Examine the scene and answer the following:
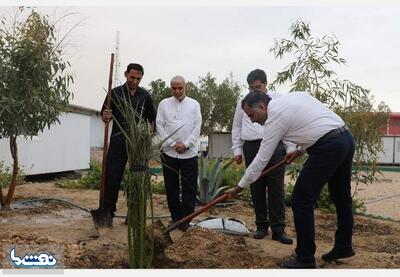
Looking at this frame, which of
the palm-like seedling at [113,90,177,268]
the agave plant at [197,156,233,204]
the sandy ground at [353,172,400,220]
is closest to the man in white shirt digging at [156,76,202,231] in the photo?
the palm-like seedling at [113,90,177,268]

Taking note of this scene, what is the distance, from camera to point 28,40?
579 centimetres

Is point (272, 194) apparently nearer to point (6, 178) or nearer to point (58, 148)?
point (6, 178)

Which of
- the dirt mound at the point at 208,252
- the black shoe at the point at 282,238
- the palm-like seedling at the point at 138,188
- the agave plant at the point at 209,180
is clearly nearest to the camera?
the palm-like seedling at the point at 138,188

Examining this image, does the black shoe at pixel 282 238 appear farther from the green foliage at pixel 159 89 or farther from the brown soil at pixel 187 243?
the green foliage at pixel 159 89

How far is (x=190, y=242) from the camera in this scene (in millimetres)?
4156

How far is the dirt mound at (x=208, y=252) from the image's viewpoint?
12.3 feet

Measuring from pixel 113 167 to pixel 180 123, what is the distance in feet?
2.72

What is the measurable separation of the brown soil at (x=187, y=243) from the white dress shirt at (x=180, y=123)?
836 mm

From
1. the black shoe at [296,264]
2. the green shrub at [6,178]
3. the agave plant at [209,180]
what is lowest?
the green shrub at [6,178]

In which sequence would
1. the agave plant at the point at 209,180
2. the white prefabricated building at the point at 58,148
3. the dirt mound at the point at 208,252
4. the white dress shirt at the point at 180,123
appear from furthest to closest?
the white prefabricated building at the point at 58,148, the agave plant at the point at 209,180, the white dress shirt at the point at 180,123, the dirt mound at the point at 208,252

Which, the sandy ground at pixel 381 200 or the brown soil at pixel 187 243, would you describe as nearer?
the brown soil at pixel 187 243

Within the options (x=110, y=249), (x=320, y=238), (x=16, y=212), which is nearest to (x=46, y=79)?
(x=16, y=212)

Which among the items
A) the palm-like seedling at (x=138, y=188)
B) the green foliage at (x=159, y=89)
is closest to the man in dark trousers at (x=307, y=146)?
the palm-like seedling at (x=138, y=188)

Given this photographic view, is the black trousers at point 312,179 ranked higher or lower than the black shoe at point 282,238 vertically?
higher
